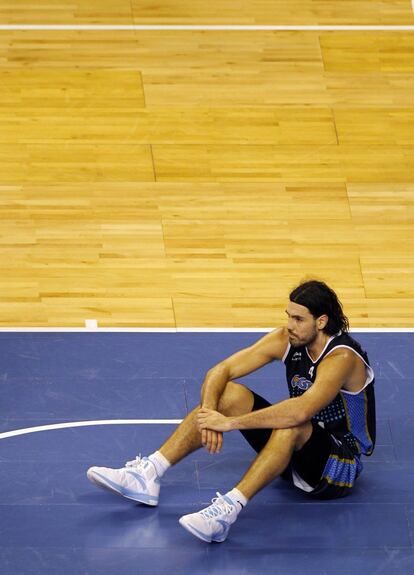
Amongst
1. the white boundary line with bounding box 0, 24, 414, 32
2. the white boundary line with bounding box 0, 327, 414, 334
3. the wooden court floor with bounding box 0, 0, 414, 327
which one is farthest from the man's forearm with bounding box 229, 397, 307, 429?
the white boundary line with bounding box 0, 24, 414, 32

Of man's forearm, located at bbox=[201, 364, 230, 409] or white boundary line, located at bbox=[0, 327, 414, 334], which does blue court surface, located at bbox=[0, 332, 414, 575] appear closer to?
white boundary line, located at bbox=[0, 327, 414, 334]

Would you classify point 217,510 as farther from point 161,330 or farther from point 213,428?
point 161,330

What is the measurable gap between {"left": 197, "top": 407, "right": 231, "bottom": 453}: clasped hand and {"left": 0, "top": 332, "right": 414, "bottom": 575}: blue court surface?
42 cm

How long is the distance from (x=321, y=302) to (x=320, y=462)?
845 millimetres

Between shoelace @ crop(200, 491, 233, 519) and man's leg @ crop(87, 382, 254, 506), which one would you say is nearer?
shoelace @ crop(200, 491, 233, 519)

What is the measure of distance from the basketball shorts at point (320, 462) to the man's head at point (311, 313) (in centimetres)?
44

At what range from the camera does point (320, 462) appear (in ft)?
23.6

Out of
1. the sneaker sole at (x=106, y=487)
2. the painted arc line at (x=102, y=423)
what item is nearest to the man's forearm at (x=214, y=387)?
the sneaker sole at (x=106, y=487)

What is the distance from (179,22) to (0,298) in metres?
4.47

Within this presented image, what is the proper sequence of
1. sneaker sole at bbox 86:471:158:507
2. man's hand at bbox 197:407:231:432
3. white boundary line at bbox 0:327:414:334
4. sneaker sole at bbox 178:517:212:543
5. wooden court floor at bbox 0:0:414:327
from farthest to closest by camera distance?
wooden court floor at bbox 0:0:414:327, white boundary line at bbox 0:327:414:334, sneaker sole at bbox 86:471:158:507, man's hand at bbox 197:407:231:432, sneaker sole at bbox 178:517:212:543

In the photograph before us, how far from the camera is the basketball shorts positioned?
23.4ft

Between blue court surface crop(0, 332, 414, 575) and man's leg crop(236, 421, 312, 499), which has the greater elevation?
man's leg crop(236, 421, 312, 499)

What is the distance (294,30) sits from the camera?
1283 centimetres

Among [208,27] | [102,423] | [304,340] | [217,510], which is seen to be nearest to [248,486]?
[217,510]
